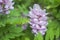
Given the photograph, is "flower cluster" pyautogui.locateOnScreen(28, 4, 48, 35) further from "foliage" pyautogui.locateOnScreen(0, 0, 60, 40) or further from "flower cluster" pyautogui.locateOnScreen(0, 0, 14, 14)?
"flower cluster" pyautogui.locateOnScreen(0, 0, 14, 14)

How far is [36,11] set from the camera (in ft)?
5.03

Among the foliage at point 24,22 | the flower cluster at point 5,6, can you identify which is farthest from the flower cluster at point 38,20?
the flower cluster at point 5,6

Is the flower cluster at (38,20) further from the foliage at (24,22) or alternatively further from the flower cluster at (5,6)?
the flower cluster at (5,6)

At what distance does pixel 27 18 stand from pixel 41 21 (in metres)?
0.13

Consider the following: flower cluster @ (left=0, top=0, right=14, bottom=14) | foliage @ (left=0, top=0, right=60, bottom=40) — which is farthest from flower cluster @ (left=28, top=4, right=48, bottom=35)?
flower cluster @ (left=0, top=0, right=14, bottom=14)

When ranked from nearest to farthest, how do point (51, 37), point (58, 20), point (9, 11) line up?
point (9, 11)
point (51, 37)
point (58, 20)

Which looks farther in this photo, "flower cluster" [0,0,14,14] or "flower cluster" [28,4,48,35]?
"flower cluster" [28,4,48,35]

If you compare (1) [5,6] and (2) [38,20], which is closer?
(1) [5,6]

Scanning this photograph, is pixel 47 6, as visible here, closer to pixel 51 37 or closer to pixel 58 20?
pixel 58 20

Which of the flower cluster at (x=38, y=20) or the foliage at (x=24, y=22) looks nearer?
the foliage at (x=24, y=22)

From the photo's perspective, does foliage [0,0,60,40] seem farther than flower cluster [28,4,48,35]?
No

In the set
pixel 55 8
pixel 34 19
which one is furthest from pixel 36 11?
pixel 55 8

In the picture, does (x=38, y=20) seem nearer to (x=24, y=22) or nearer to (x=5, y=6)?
(x=24, y=22)

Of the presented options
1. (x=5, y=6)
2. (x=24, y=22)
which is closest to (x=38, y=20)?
(x=24, y=22)
